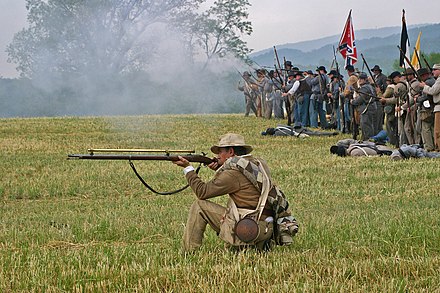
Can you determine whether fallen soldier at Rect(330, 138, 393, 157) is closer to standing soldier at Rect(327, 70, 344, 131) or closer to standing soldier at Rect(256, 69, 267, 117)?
standing soldier at Rect(327, 70, 344, 131)

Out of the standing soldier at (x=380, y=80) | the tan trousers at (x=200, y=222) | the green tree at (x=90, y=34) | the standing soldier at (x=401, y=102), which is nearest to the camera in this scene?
the tan trousers at (x=200, y=222)

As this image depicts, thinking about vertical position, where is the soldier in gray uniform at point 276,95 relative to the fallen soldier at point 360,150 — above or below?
above

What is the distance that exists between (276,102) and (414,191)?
2192 centimetres

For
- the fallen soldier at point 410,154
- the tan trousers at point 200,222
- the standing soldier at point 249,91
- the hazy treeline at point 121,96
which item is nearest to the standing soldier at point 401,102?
the fallen soldier at point 410,154

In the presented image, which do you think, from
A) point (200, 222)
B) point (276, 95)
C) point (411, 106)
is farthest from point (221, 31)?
point (200, 222)

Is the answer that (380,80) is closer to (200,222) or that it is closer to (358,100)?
(358,100)

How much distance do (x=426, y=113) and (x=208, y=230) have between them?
9750mm

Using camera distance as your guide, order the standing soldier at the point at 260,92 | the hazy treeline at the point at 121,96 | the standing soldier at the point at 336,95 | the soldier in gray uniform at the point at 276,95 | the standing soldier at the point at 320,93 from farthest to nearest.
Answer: the standing soldier at the point at 260,92 → the hazy treeline at the point at 121,96 → the soldier in gray uniform at the point at 276,95 → the standing soldier at the point at 320,93 → the standing soldier at the point at 336,95

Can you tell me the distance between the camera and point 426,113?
710 inches

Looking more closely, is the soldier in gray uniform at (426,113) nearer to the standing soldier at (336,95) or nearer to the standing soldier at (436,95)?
the standing soldier at (436,95)

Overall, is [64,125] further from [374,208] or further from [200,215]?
[200,215]

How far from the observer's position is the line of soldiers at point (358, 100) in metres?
18.2

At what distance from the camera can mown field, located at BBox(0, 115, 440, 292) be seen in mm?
6727

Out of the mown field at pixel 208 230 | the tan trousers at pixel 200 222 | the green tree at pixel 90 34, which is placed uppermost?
the green tree at pixel 90 34
